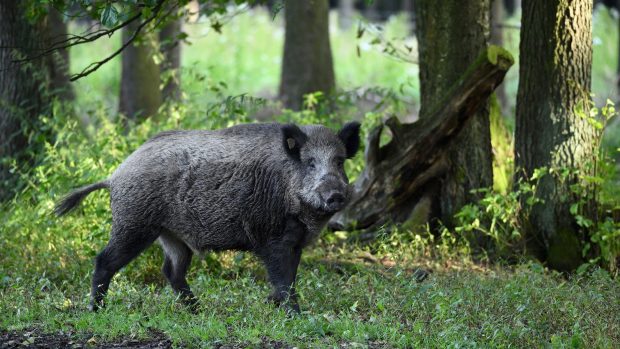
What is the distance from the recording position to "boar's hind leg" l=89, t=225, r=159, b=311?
686 cm

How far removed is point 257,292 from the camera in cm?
709

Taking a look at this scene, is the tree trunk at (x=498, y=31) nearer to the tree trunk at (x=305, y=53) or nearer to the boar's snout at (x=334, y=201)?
the tree trunk at (x=305, y=53)

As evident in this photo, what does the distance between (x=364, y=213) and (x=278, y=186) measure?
195 cm

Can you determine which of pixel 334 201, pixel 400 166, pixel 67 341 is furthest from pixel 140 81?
pixel 67 341

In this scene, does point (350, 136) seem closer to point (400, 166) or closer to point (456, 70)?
point (400, 166)

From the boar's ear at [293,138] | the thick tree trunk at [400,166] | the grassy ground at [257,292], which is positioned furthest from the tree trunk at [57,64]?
the boar's ear at [293,138]

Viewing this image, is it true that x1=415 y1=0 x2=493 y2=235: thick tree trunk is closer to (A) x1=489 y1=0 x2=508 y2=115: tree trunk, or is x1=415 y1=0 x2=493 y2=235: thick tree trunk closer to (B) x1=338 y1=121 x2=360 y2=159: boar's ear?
(B) x1=338 y1=121 x2=360 y2=159: boar's ear

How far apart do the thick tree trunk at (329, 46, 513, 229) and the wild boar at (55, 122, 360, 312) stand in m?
1.60

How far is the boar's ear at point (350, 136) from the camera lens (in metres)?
7.05

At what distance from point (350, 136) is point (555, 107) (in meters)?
2.14

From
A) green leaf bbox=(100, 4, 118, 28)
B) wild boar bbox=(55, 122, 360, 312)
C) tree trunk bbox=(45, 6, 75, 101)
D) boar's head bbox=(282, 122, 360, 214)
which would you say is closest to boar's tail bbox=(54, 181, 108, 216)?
wild boar bbox=(55, 122, 360, 312)

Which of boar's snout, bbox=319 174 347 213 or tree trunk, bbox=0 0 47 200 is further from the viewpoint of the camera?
tree trunk, bbox=0 0 47 200

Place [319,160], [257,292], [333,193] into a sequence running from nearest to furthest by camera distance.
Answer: [333,193], [319,160], [257,292]

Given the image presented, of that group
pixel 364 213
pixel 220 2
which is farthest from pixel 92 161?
pixel 364 213
